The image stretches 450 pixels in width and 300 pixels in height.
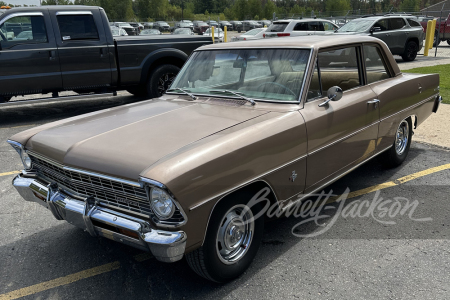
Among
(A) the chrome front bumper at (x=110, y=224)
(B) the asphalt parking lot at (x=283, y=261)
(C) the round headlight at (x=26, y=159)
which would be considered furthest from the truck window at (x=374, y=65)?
(C) the round headlight at (x=26, y=159)

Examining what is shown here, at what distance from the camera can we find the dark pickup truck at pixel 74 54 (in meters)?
7.84

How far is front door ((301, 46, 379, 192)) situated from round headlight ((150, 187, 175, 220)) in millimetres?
1403

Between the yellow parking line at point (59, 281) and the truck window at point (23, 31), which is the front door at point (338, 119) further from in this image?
the truck window at point (23, 31)

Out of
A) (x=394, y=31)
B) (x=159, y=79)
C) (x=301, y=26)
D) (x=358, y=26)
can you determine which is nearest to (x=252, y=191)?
(x=159, y=79)

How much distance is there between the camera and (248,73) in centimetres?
394

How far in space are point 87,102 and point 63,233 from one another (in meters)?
7.08

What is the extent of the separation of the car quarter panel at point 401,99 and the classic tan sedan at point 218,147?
27 mm

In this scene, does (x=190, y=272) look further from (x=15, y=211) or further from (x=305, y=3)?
(x=305, y=3)

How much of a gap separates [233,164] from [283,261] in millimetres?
1007

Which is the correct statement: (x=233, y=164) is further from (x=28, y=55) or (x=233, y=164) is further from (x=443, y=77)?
(x=443, y=77)

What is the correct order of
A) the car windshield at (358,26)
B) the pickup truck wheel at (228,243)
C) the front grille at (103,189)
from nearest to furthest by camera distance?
the front grille at (103,189) < the pickup truck wheel at (228,243) < the car windshield at (358,26)

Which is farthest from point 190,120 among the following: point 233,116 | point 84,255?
point 84,255

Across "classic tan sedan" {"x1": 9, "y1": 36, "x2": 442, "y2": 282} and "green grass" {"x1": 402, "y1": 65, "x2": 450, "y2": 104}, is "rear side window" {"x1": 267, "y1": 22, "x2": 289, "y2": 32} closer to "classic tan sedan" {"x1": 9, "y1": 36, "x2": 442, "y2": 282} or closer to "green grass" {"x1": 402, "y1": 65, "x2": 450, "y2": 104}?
"green grass" {"x1": 402, "y1": 65, "x2": 450, "y2": 104}

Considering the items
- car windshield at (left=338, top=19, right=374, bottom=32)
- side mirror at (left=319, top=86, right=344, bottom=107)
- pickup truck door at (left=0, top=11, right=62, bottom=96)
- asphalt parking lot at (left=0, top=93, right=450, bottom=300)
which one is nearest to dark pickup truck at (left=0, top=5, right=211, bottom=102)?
pickup truck door at (left=0, top=11, right=62, bottom=96)
